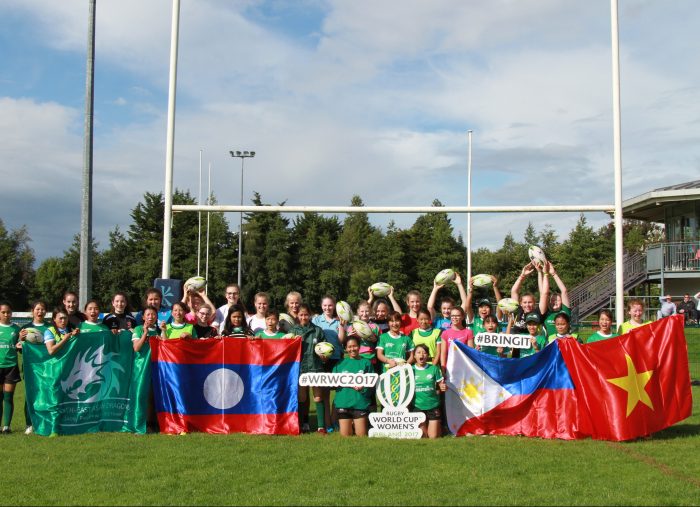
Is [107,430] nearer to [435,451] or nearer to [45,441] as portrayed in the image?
[45,441]

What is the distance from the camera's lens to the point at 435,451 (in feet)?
22.9

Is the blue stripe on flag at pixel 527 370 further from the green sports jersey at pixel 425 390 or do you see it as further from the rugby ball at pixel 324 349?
the rugby ball at pixel 324 349

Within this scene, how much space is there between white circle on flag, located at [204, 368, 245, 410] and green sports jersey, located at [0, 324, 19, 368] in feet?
7.28

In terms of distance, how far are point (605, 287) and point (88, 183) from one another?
24.3 metres

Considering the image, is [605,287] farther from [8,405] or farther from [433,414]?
[8,405]

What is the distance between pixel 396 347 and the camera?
8.19 metres

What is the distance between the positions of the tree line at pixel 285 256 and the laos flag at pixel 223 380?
4020 centimetres

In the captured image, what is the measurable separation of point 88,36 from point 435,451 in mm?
9854

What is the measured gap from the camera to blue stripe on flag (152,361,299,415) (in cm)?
826

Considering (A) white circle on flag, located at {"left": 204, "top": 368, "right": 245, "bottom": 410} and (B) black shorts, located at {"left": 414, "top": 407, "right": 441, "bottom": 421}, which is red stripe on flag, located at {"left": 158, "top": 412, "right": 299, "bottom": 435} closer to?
(A) white circle on flag, located at {"left": 204, "top": 368, "right": 245, "bottom": 410}

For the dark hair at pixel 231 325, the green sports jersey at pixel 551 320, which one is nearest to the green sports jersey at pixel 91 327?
the dark hair at pixel 231 325

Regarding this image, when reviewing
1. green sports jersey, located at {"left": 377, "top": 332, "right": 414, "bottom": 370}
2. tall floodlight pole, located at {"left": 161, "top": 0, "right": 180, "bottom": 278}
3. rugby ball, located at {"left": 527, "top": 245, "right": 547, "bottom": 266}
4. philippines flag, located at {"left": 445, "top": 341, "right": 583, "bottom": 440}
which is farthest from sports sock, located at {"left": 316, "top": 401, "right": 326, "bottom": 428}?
tall floodlight pole, located at {"left": 161, "top": 0, "right": 180, "bottom": 278}

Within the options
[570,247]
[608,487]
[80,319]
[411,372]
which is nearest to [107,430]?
[80,319]

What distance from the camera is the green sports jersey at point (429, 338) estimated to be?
8.28 meters
